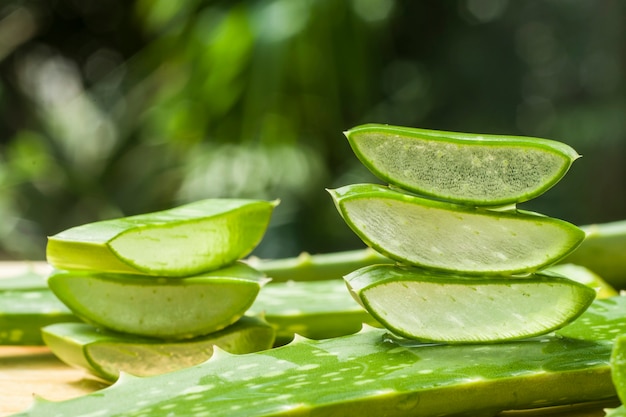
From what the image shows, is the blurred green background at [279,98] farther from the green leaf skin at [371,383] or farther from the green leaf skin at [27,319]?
the green leaf skin at [371,383]

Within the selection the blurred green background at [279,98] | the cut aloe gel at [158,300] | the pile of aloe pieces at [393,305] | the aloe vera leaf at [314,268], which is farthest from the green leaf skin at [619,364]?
the blurred green background at [279,98]

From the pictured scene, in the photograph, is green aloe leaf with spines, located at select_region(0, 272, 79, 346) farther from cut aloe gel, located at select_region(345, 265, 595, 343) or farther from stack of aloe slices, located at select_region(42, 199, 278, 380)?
cut aloe gel, located at select_region(345, 265, 595, 343)

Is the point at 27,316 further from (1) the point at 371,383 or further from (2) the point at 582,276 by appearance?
(2) the point at 582,276

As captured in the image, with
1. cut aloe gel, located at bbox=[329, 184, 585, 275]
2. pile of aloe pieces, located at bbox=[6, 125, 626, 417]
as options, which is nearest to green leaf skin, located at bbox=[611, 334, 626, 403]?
pile of aloe pieces, located at bbox=[6, 125, 626, 417]

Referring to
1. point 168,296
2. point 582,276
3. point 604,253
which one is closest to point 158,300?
point 168,296

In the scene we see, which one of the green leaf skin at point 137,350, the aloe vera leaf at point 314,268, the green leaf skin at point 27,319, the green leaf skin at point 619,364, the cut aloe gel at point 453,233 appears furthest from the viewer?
the aloe vera leaf at point 314,268

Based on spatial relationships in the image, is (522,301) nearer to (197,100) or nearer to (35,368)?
(35,368)

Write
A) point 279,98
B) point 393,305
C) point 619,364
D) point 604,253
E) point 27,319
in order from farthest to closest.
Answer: point 279,98
point 604,253
point 27,319
point 393,305
point 619,364
